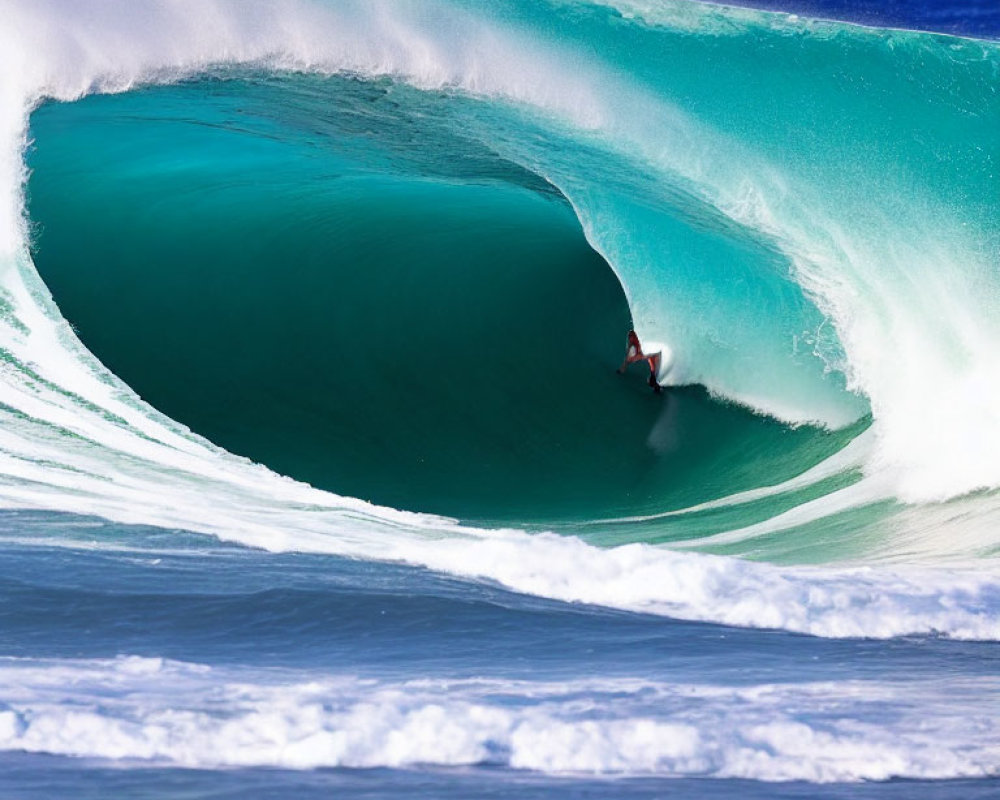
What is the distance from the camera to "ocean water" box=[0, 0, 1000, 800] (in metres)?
3.13

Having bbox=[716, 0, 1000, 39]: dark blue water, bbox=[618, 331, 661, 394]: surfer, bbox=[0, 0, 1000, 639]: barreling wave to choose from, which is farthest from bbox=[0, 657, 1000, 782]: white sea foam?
bbox=[716, 0, 1000, 39]: dark blue water

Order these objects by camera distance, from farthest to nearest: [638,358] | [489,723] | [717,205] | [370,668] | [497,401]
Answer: [717,205] → [638,358] → [497,401] → [370,668] → [489,723]

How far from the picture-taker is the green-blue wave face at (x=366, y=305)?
23.0 ft

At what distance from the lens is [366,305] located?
8281 millimetres

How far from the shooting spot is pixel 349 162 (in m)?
9.53

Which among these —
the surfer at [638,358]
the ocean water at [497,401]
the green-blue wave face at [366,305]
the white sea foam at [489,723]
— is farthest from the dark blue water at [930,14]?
the white sea foam at [489,723]

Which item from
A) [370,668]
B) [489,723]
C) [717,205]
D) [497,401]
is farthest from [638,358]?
[489,723]

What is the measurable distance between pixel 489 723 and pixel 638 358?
522 centimetres

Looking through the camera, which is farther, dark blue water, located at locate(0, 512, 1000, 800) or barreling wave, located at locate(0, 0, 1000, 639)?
barreling wave, located at locate(0, 0, 1000, 639)

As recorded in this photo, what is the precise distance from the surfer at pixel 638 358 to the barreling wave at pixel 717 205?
0.19 metres

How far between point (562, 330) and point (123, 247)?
128 inches

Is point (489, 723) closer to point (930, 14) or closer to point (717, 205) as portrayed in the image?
A: point (717, 205)

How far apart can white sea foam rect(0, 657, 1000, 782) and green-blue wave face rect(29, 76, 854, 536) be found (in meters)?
2.97

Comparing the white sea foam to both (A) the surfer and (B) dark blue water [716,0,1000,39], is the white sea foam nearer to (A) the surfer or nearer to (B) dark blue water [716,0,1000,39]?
(A) the surfer
